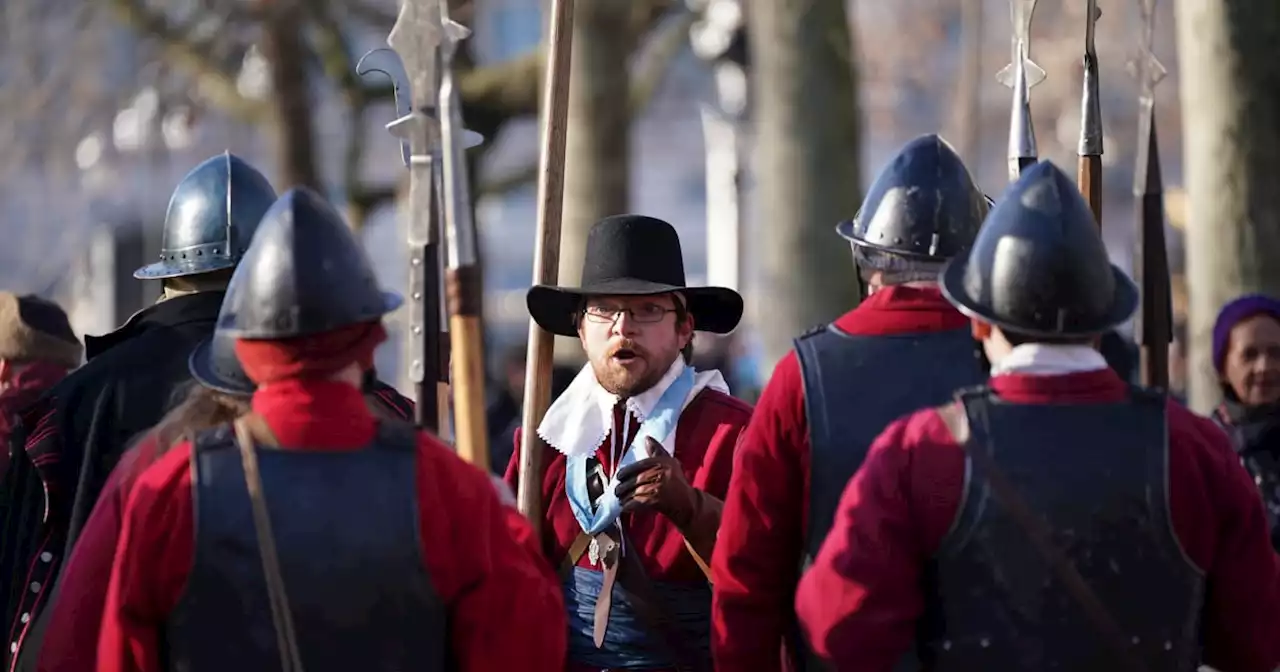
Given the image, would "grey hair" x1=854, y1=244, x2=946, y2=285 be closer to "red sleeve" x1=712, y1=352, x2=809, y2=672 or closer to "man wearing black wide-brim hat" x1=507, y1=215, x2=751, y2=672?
"red sleeve" x1=712, y1=352, x2=809, y2=672

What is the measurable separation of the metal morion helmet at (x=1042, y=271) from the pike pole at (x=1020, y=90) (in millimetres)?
1329

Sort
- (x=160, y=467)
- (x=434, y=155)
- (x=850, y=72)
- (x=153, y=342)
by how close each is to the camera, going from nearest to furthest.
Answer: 1. (x=160, y=467)
2. (x=434, y=155)
3. (x=153, y=342)
4. (x=850, y=72)

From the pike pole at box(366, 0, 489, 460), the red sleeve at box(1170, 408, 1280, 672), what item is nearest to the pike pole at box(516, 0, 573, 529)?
the pike pole at box(366, 0, 489, 460)

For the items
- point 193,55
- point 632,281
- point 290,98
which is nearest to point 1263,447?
point 632,281

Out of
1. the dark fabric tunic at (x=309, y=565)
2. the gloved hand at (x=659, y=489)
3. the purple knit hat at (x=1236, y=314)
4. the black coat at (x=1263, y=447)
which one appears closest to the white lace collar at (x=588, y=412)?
the gloved hand at (x=659, y=489)

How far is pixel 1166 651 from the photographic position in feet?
14.6

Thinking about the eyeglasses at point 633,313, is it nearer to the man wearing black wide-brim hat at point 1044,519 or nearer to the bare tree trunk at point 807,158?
the man wearing black wide-brim hat at point 1044,519

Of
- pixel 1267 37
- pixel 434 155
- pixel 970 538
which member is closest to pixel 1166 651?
pixel 970 538

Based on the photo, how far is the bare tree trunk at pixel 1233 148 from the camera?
10211 millimetres

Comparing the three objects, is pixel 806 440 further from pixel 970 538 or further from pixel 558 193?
pixel 558 193

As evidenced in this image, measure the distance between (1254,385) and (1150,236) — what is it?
6.08 feet

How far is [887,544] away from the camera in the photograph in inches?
172

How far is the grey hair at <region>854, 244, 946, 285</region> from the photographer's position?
5066 millimetres

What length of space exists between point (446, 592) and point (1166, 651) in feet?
4.58
